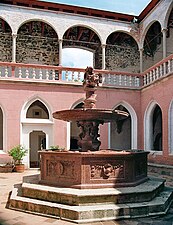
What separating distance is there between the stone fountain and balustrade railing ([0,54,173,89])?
667 cm

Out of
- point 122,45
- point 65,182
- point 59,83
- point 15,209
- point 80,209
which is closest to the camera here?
point 80,209

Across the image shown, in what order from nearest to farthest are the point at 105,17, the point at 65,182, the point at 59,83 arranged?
the point at 65,182, the point at 59,83, the point at 105,17

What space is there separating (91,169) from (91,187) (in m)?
0.33

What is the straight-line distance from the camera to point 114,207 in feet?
16.0

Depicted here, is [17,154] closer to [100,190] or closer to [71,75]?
[71,75]

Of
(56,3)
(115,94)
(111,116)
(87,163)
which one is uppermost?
(56,3)

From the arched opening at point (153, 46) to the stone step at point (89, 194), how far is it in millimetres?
12890

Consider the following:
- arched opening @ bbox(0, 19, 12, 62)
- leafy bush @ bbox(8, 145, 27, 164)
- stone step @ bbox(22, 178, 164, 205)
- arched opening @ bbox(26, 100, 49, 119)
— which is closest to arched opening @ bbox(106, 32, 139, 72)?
arched opening @ bbox(26, 100, 49, 119)

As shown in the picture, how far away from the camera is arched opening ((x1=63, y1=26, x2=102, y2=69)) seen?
1683cm

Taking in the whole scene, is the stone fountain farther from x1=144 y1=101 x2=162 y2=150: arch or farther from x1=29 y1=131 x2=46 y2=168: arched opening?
x1=29 y1=131 x2=46 y2=168: arched opening

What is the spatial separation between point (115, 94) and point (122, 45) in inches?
177

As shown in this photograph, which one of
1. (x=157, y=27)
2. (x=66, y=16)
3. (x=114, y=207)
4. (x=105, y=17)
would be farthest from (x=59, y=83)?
(x=114, y=207)

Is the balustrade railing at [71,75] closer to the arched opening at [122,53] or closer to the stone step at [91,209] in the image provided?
the arched opening at [122,53]

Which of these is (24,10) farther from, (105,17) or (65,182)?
(65,182)
